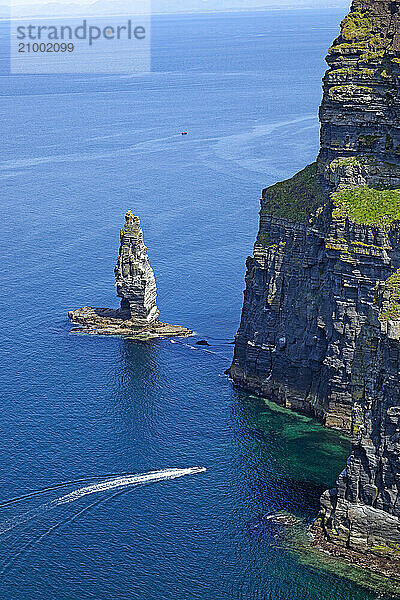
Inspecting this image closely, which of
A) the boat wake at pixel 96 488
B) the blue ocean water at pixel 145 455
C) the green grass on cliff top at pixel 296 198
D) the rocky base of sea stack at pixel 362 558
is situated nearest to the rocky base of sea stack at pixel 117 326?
the blue ocean water at pixel 145 455

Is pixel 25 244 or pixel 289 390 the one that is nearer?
pixel 289 390

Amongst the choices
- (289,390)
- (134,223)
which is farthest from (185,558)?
(134,223)

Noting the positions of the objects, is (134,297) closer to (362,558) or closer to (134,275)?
(134,275)

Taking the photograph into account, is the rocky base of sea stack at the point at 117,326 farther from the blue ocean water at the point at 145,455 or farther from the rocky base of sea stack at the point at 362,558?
the rocky base of sea stack at the point at 362,558

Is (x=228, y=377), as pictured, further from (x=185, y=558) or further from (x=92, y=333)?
(x=185, y=558)

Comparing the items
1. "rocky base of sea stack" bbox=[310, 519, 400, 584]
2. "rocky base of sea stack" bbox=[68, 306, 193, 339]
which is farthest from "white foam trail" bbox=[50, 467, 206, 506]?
"rocky base of sea stack" bbox=[68, 306, 193, 339]

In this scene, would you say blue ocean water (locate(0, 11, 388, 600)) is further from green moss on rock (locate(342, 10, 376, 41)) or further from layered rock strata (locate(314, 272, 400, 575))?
green moss on rock (locate(342, 10, 376, 41))
